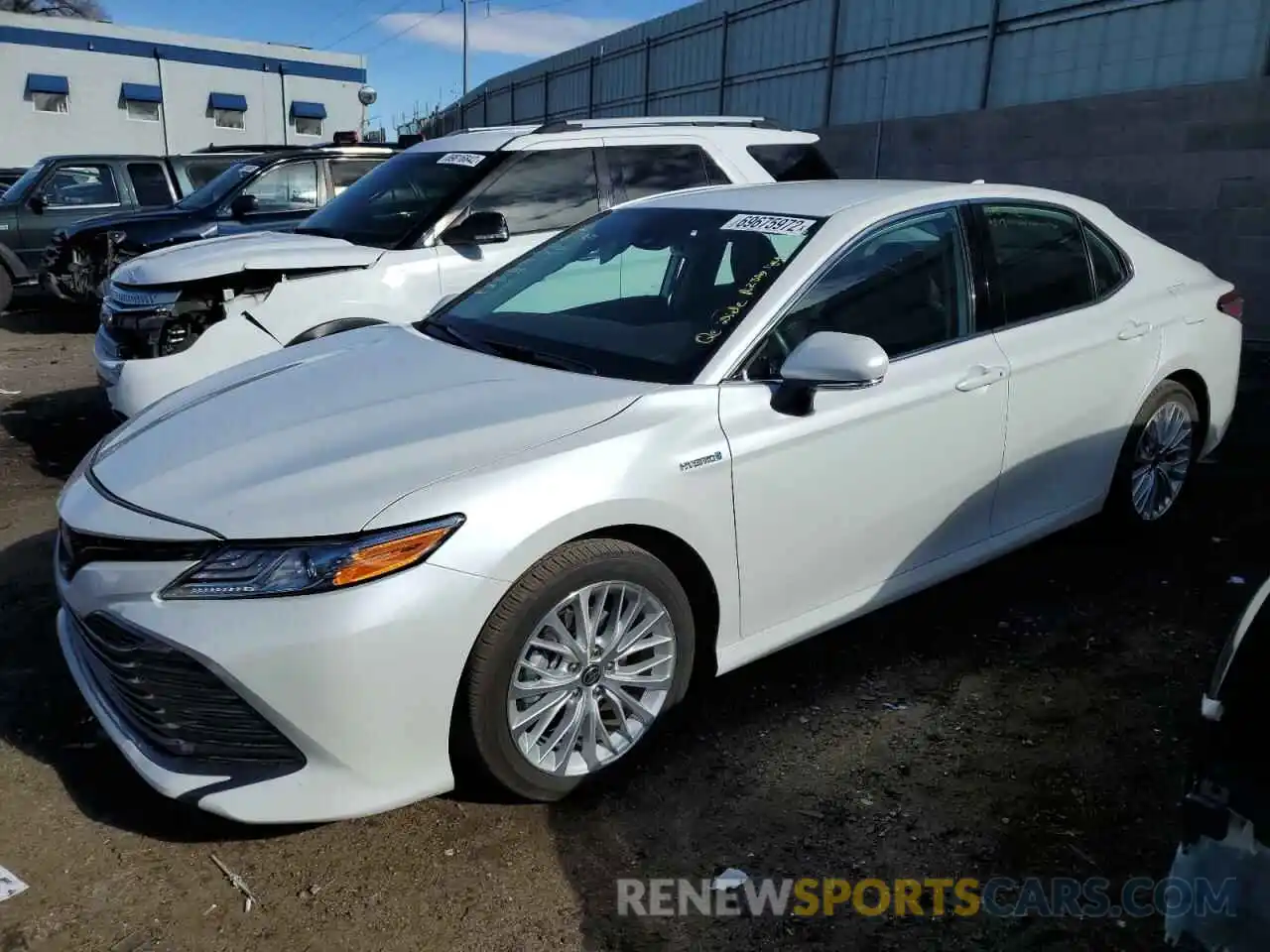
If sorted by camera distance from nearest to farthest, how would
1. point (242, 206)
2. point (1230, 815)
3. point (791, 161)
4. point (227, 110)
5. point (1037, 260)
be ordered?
point (1230, 815) < point (1037, 260) < point (791, 161) < point (242, 206) < point (227, 110)

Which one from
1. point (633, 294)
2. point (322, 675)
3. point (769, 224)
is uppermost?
point (769, 224)

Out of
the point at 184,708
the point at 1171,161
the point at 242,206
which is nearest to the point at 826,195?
the point at 184,708

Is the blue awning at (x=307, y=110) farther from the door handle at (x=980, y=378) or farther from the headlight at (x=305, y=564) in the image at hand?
the headlight at (x=305, y=564)

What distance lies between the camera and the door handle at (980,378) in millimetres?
3521

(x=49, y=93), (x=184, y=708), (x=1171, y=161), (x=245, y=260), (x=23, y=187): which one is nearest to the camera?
(x=184, y=708)

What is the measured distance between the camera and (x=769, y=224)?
3.56 meters

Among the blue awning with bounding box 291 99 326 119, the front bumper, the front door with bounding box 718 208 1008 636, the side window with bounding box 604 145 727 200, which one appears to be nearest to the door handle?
the front door with bounding box 718 208 1008 636

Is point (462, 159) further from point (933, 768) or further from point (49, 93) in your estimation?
point (49, 93)

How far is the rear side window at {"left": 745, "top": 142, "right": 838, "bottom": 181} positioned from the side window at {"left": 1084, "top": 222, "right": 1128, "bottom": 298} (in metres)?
2.69

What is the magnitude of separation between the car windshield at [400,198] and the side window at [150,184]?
674 cm

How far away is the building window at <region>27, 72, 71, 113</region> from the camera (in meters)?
28.3

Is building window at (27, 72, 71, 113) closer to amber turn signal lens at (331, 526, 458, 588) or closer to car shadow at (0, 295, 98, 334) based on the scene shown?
car shadow at (0, 295, 98, 334)

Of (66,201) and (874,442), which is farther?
(66,201)

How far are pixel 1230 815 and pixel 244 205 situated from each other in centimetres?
940
